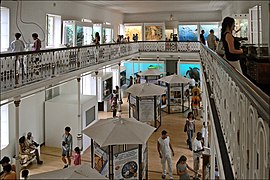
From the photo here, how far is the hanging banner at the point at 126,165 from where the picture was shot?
956 cm

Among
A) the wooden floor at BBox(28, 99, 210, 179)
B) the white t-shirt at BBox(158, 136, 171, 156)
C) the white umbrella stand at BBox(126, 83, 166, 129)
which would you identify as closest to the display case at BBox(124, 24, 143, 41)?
the wooden floor at BBox(28, 99, 210, 179)

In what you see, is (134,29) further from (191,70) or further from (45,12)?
(45,12)

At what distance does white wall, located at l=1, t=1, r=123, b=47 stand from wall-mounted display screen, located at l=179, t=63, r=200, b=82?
806 cm

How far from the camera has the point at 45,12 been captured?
15.9 metres

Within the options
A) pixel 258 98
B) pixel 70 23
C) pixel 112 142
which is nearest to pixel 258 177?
pixel 258 98

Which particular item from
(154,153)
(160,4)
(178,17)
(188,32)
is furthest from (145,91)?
(178,17)

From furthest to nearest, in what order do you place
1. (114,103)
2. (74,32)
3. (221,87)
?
(114,103) → (74,32) → (221,87)

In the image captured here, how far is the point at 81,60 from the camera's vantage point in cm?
1429

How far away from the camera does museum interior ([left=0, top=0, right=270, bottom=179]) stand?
3.16 metres

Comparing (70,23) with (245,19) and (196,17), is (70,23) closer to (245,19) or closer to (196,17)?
(245,19)

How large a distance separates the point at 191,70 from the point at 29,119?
16.6 meters

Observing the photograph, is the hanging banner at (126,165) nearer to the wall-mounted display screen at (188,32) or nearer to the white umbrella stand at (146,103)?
the white umbrella stand at (146,103)

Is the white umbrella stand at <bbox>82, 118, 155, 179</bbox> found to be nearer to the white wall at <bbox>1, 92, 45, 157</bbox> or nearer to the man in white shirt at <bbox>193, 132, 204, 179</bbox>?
the man in white shirt at <bbox>193, 132, 204, 179</bbox>

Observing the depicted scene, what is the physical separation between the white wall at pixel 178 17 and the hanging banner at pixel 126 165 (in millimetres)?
20734
